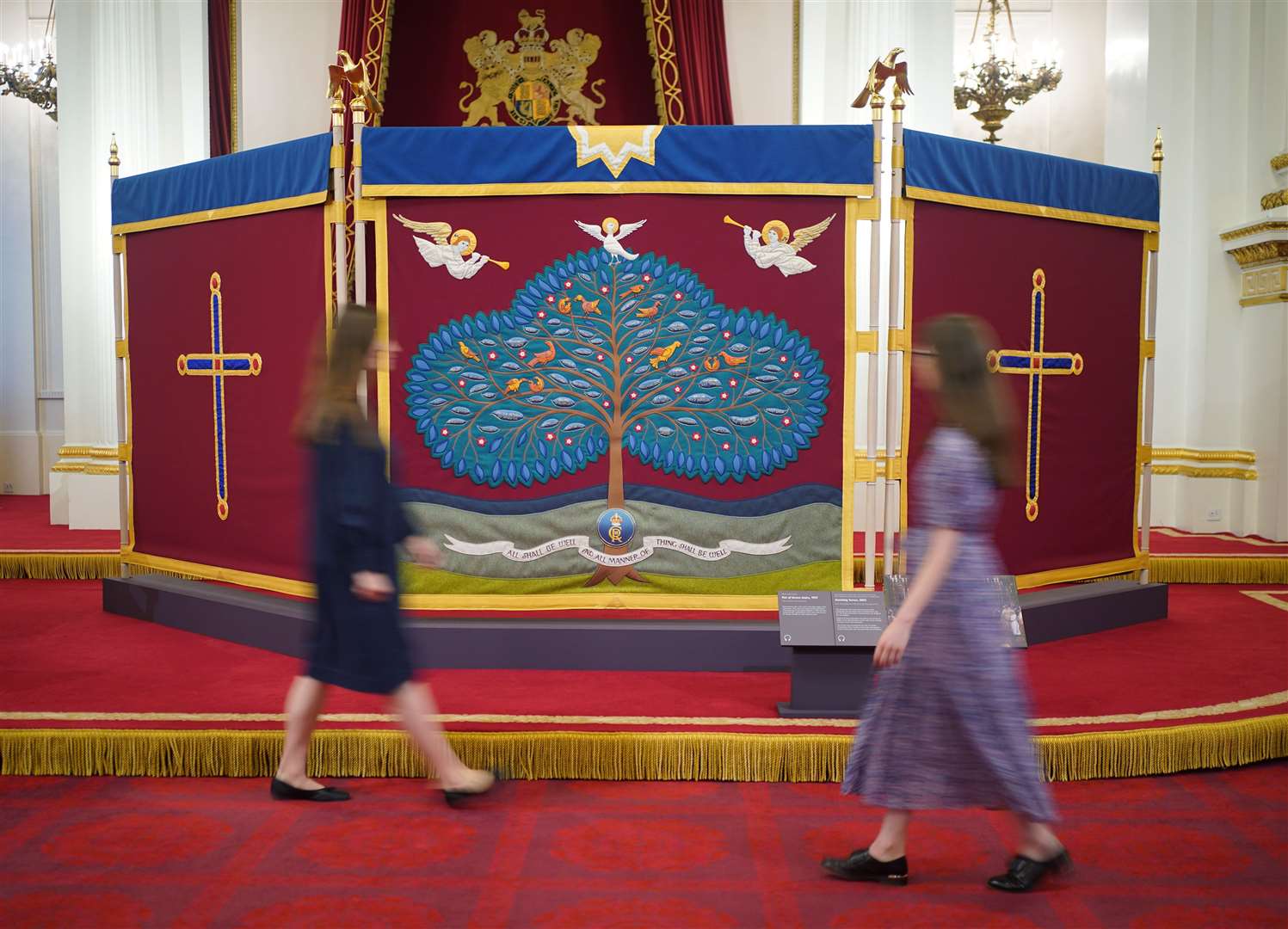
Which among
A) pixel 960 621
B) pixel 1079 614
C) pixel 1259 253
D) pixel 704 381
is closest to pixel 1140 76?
pixel 1259 253

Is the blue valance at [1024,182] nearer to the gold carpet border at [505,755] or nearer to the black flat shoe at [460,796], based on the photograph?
the gold carpet border at [505,755]

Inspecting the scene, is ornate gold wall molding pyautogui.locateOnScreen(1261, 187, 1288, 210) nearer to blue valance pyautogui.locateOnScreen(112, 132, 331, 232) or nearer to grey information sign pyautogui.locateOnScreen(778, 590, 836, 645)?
grey information sign pyautogui.locateOnScreen(778, 590, 836, 645)

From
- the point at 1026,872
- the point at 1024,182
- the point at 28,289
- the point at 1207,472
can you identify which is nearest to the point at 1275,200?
the point at 1207,472

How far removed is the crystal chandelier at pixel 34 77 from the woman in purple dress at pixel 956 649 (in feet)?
30.7

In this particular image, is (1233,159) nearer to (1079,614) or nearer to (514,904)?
(1079,614)

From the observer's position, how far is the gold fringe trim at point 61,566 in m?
7.23

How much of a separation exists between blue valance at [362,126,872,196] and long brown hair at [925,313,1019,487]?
2.21m

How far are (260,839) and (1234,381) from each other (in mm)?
7931

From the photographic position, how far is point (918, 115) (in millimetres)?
8352

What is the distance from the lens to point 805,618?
4016 mm

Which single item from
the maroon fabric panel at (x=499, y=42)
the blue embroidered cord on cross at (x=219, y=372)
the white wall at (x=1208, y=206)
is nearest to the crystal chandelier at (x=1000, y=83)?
the white wall at (x=1208, y=206)

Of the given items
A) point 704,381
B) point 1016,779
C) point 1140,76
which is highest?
point 1140,76

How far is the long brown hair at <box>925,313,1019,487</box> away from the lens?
8.94ft

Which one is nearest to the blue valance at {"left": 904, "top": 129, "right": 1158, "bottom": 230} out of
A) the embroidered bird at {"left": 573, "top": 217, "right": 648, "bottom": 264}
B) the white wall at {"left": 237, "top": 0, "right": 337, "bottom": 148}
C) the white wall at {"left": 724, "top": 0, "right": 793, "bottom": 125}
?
the embroidered bird at {"left": 573, "top": 217, "right": 648, "bottom": 264}
